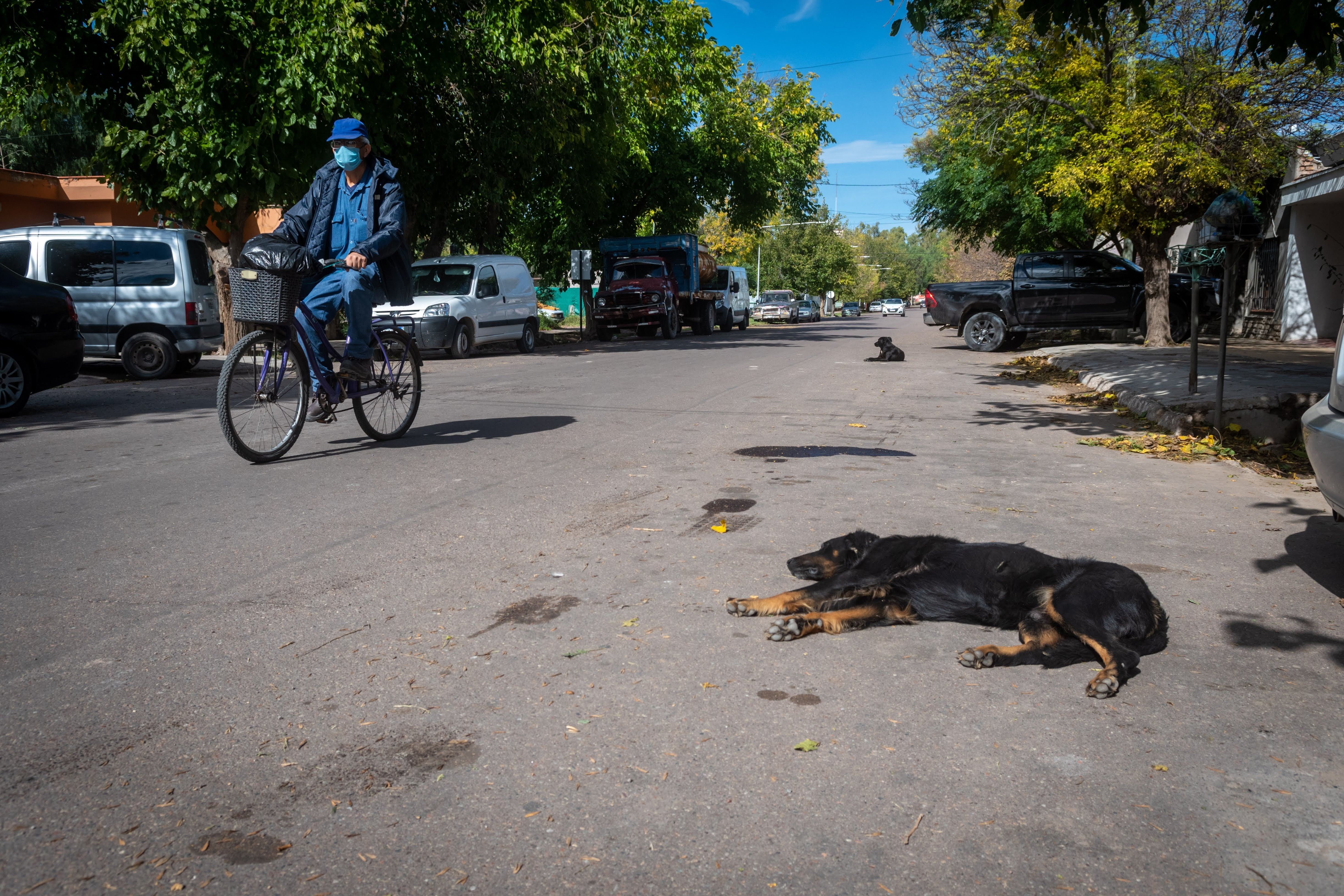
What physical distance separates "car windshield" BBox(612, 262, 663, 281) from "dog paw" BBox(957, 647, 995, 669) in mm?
24846

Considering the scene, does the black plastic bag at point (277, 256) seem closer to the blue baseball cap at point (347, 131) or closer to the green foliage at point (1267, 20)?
the blue baseball cap at point (347, 131)

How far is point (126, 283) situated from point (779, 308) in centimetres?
4217

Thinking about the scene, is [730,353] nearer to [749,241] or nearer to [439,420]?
[439,420]

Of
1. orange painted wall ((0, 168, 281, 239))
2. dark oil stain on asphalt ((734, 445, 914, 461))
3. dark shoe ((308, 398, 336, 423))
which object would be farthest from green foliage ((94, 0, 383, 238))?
orange painted wall ((0, 168, 281, 239))

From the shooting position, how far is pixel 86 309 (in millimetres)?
13539

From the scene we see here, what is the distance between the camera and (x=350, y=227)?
6.70 metres

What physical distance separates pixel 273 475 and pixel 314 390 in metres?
0.82

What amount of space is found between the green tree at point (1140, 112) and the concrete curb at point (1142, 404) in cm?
455

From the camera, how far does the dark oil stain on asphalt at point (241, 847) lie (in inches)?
85.0

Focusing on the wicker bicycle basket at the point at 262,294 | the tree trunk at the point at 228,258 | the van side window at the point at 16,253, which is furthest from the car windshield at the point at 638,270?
the wicker bicycle basket at the point at 262,294

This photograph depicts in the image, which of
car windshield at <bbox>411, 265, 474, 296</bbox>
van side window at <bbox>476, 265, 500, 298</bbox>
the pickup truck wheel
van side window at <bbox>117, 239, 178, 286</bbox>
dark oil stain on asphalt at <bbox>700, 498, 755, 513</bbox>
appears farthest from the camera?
the pickup truck wheel

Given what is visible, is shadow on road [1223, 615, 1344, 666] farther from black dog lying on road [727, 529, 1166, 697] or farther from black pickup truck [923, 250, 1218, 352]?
black pickup truck [923, 250, 1218, 352]

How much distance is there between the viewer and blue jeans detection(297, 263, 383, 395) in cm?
666

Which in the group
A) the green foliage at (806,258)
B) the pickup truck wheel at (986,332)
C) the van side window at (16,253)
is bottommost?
the pickup truck wheel at (986,332)
